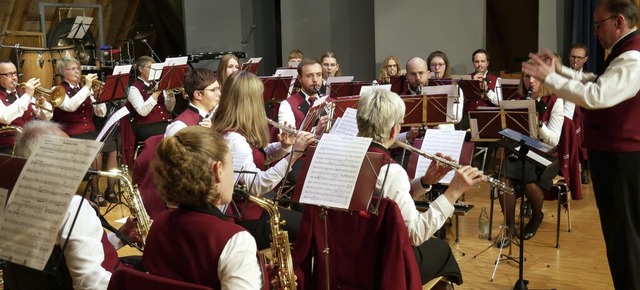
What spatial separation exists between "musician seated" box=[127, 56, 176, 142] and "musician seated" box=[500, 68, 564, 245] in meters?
3.82

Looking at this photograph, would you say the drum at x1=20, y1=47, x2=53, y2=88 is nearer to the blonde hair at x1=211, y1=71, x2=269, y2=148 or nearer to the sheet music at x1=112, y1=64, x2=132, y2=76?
the sheet music at x1=112, y1=64, x2=132, y2=76

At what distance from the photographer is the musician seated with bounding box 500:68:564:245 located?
16.0 ft

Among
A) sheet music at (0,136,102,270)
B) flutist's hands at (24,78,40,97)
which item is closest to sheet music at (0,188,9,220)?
sheet music at (0,136,102,270)

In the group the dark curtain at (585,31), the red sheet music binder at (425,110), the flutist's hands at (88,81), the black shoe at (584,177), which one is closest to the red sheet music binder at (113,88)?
the flutist's hands at (88,81)

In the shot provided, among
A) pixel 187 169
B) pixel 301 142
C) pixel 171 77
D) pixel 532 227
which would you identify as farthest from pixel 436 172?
pixel 171 77

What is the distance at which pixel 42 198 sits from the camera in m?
2.13

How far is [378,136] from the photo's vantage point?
2.97 metres

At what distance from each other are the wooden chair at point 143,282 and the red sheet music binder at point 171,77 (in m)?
5.18

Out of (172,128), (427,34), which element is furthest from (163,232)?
(427,34)

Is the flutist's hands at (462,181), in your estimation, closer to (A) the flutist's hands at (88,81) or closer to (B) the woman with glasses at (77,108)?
(B) the woman with glasses at (77,108)

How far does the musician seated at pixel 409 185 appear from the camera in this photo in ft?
9.05

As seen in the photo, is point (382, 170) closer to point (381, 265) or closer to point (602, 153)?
point (381, 265)

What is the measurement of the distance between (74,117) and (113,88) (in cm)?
59

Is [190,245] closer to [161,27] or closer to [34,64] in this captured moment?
[34,64]
